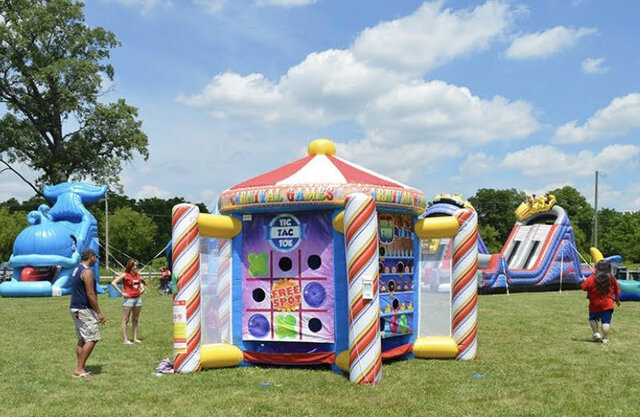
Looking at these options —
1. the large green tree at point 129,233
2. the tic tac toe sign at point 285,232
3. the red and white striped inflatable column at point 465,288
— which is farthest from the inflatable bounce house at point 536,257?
the large green tree at point 129,233

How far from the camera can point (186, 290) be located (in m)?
8.09

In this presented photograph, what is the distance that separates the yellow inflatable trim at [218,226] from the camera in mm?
8309

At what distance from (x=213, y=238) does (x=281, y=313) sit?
1.36 m

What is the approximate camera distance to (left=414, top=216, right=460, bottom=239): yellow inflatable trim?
9.11 meters

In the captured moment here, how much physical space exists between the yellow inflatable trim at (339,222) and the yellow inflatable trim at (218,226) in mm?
1417

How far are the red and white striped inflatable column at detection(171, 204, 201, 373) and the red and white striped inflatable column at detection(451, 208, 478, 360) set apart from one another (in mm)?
3614

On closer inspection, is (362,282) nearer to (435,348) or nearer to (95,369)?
(435,348)

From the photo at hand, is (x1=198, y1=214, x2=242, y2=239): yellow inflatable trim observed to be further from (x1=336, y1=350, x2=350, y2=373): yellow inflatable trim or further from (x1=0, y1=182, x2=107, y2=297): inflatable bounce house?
(x1=0, y1=182, x2=107, y2=297): inflatable bounce house

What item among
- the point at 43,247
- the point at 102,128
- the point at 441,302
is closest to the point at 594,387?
the point at 441,302

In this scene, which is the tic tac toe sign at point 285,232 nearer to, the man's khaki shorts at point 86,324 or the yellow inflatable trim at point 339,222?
the yellow inflatable trim at point 339,222

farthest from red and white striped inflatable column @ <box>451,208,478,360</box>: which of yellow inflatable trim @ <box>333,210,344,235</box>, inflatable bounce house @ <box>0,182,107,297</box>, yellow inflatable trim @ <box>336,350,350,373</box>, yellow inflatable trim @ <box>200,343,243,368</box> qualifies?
inflatable bounce house @ <box>0,182,107,297</box>

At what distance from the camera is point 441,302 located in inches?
363

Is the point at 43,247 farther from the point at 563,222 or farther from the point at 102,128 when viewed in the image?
the point at 563,222

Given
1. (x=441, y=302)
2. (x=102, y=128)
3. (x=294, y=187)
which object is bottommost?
(x=441, y=302)
